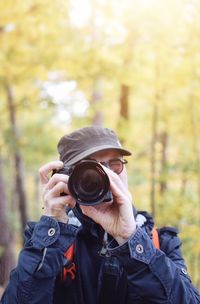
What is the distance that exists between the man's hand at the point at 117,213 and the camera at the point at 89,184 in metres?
0.02

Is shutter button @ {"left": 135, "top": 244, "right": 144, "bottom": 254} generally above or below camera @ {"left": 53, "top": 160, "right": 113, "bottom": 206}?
below

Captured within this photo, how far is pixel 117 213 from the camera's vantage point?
4.88ft

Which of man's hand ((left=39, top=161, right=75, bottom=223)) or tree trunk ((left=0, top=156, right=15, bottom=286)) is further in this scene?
tree trunk ((left=0, top=156, right=15, bottom=286))

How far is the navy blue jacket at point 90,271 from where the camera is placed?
137 cm

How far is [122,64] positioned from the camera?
5.89m

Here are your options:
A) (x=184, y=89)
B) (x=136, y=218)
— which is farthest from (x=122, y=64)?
(x=136, y=218)

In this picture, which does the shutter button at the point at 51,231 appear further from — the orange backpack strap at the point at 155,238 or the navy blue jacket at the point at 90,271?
the orange backpack strap at the point at 155,238

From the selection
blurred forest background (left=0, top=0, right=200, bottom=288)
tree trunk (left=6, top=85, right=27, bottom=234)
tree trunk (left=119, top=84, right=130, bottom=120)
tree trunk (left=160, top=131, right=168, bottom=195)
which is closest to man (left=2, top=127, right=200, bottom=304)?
blurred forest background (left=0, top=0, right=200, bottom=288)

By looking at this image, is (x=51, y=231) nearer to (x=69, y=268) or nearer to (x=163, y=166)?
(x=69, y=268)

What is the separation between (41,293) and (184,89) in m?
4.87

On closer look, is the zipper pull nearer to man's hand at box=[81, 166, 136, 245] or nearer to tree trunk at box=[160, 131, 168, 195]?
man's hand at box=[81, 166, 136, 245]

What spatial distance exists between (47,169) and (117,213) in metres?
0.32

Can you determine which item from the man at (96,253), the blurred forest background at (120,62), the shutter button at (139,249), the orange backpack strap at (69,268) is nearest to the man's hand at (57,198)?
the man at (96,253)

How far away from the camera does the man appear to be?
1372 mm
